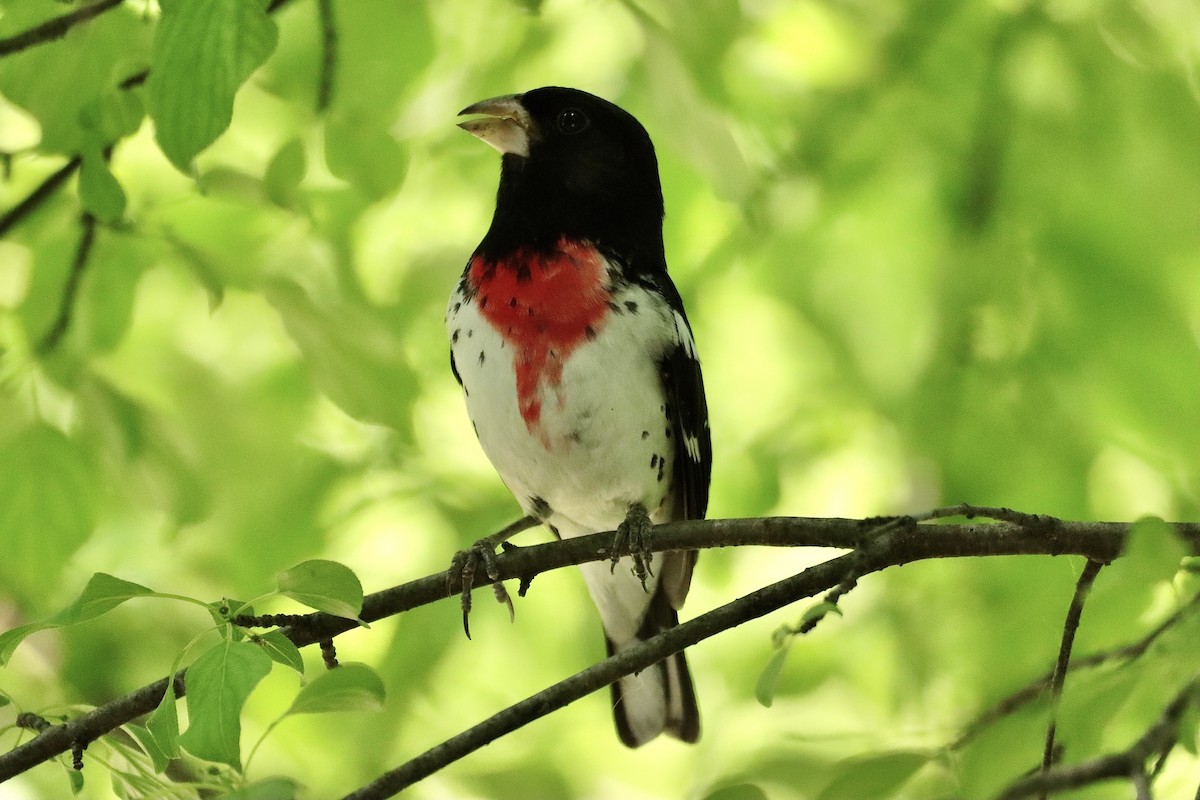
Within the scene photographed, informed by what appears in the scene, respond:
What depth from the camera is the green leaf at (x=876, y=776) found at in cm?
140

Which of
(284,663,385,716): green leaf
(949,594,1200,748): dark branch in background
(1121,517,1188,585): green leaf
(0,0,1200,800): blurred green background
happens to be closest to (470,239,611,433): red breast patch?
(0,0,1200,800): blurred green background

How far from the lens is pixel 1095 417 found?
278 cm

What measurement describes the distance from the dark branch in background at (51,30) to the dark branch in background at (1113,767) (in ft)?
6.83

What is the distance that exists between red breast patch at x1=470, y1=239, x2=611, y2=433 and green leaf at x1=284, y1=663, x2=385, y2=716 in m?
1.31

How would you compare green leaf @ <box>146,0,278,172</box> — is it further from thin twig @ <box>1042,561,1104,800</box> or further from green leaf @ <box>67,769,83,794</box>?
thin twig @ <box>1042,561,1104,800</box>

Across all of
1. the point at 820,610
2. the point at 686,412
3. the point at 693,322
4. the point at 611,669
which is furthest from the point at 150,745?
the point at 693,322

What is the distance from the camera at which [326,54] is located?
261cm

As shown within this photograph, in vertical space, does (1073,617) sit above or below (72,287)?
below

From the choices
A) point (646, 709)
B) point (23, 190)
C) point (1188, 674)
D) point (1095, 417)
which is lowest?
point (1188, 674)

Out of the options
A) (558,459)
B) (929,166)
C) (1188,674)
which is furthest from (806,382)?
(1188,674)

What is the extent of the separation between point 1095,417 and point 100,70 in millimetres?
2262

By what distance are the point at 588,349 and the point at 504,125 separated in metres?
0.68

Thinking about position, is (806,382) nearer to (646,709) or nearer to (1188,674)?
(646,709)

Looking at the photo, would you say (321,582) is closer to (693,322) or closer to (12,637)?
(12,637)
